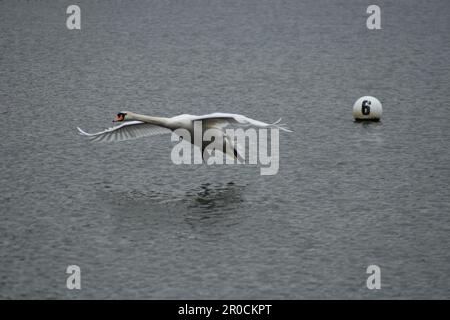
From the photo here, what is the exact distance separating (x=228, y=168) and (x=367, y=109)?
619 cm

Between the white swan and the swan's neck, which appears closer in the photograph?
the white swan

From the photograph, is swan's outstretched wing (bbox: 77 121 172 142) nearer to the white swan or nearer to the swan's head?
the white swan

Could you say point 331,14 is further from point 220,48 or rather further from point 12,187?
point 12,187

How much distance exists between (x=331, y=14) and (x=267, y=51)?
26.0 ft

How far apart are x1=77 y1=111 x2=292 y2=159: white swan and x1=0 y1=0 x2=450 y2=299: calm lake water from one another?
3.57 ft

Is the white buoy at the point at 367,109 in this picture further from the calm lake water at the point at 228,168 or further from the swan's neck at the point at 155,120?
the swan's neck at the point at 155,120

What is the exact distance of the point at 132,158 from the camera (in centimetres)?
2484

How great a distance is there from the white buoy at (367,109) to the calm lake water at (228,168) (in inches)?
15.1

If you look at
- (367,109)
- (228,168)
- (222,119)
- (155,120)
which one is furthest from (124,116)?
(367,109)

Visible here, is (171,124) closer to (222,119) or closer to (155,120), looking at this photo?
(155,120)

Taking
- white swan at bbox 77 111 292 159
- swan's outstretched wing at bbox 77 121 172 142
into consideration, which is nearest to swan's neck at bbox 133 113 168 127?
white swan at bbox 77 111 292 159

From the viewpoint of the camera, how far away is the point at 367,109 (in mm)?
28078

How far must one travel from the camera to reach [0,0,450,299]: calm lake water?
17.6m
